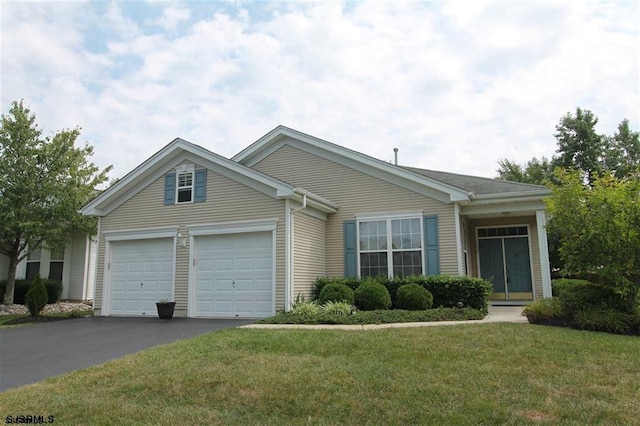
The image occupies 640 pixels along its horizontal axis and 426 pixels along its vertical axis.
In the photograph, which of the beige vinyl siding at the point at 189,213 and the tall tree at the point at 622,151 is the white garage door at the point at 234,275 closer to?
the beige vinyl siding at the point at 189,213

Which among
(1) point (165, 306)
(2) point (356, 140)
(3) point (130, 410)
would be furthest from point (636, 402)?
(2) point (356, 140)

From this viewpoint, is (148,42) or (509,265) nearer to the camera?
(148,42)

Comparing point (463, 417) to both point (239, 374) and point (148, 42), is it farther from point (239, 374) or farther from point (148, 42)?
point (148, 42)

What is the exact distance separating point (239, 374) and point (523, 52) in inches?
400

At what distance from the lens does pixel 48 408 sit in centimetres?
465

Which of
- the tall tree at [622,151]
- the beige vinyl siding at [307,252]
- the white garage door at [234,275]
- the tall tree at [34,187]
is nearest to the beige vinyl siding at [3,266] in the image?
the tall tree at [34,187]

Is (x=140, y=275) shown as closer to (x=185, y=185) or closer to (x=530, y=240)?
(x=185, y=185)

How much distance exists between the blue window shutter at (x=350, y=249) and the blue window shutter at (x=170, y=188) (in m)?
5.27

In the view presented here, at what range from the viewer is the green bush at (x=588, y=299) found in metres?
8.63

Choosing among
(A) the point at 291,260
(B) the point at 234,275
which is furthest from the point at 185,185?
(A) the point at 291,260

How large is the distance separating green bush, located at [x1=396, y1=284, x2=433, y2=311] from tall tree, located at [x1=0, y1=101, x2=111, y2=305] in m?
13.0

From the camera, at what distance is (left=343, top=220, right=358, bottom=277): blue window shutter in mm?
13445

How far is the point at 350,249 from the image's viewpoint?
13.6 m

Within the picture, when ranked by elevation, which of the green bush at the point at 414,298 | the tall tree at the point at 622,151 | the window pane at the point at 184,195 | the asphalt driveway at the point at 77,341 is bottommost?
the asphalt driveway at the point at 77,341
